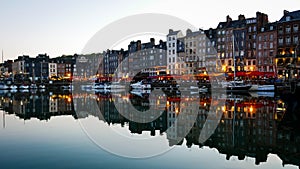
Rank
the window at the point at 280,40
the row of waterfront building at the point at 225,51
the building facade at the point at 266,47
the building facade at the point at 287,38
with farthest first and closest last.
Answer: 1. the building facade at the point at 266,47
2. the window at the point at 280,40
3. the row of waterfront building at the point at 225,51
4. the building facade at the point at 287,38

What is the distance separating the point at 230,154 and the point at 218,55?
67.6m

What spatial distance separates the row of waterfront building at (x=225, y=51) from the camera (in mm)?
62844

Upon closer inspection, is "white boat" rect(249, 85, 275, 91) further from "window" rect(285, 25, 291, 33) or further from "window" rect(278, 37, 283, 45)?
"window" rect(285, 25, 291, 33)

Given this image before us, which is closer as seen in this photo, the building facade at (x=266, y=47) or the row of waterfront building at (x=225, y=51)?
the row of waterfront building at (x=225, y=51)

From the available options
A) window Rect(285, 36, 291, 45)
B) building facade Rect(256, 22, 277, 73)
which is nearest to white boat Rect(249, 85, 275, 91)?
building facade Rect(256, 22, 277, 73)

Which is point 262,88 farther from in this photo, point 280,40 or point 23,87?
point 23,87

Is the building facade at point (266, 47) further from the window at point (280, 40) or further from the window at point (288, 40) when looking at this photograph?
the window at point (288, 40)

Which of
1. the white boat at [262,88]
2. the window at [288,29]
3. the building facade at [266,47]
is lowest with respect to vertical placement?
the white boat at [262,88]

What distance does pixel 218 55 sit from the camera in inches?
3019

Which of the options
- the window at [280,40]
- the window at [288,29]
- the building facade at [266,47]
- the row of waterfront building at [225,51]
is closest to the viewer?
A: the row of waterfront building at [225,51]

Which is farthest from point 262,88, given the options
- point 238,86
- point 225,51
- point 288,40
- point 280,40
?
point 225,51

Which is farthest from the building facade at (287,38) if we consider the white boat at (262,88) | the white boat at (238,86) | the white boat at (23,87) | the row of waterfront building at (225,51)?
the white boat at (23,87)

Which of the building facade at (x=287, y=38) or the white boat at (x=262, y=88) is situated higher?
the building facade at (x=287, y=38)

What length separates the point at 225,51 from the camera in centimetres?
7538
